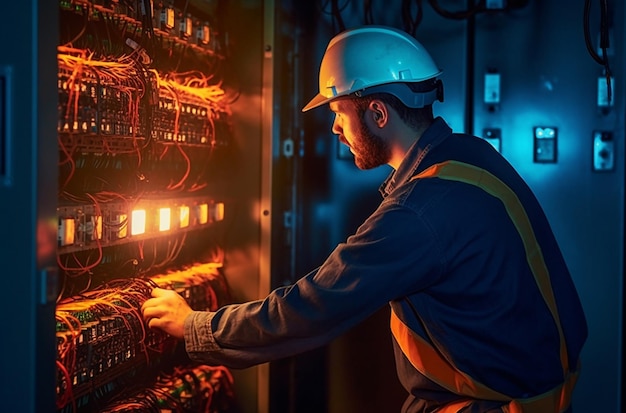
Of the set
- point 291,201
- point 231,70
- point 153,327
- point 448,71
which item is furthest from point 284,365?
point 448,71

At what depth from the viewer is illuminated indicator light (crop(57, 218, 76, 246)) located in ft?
5.57

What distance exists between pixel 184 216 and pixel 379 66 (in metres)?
0.80

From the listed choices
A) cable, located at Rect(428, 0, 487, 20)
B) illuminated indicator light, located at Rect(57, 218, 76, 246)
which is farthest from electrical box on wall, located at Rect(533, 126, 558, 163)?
illuminated indicator light, located at Rect(57, 218, 76, 246)

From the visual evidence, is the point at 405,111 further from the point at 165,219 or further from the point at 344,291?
the point at 165,219

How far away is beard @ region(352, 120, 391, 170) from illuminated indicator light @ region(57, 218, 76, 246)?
723mm

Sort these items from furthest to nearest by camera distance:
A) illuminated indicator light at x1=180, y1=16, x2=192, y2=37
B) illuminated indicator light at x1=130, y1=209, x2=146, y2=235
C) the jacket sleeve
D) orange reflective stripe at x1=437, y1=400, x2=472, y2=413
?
illuminated indicator light at x1=180, y1=16, x2=192, y2=37 < illuminated indicator light at x1=130, y1=209, x2=146, y2=235 < orange reflective stripe at x1=437, y1=400, x2=472, y2=413 < the jacket sleeve

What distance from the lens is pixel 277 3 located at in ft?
8.31

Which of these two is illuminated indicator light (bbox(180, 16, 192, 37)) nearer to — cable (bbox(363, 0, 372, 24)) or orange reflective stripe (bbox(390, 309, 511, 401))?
cable (bbox(363, 0, 372, 24))

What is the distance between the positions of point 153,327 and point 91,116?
60cm

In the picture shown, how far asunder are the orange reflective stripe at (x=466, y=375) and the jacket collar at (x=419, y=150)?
0.29ft

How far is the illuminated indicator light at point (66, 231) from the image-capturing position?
1.70 metres

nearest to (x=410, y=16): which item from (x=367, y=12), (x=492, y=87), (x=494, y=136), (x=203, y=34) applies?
(x=367, y=12)

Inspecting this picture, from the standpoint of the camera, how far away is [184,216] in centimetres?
235

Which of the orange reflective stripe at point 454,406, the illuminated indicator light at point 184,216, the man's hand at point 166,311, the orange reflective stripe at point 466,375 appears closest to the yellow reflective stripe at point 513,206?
the orange reflective stripe at point 466,375
